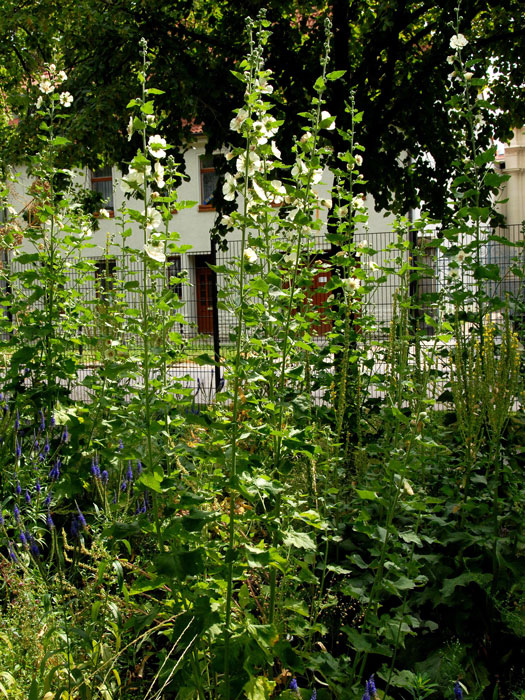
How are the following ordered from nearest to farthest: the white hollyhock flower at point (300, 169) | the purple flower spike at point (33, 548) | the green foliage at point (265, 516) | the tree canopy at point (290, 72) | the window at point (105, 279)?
the green foliage at point (265, 516) < the white hollyhock flower at point (300, 169) < the purple flower spike at point (33, 548) < the window at point (105, 279) < the tree canopy at point (290, 72)

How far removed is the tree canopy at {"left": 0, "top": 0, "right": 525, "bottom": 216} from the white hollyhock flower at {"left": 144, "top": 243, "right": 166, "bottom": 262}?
5.50 meters

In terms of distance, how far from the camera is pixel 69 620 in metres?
2.20

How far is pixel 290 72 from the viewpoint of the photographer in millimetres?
7281

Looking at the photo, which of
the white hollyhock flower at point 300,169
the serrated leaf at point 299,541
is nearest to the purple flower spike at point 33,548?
the serrated leaf at point 299,541

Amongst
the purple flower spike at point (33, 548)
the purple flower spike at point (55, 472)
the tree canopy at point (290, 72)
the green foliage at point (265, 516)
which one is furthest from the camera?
the tree canopy at point (290, 72)

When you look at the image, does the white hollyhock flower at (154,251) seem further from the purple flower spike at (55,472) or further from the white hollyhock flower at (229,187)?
the purple flower spike at (55,472)

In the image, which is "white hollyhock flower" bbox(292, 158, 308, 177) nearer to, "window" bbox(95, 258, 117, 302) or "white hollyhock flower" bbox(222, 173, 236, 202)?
"white hollyhock flower" bbox(222, 173, 236, 202)

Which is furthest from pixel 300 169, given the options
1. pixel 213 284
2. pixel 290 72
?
pixel 213 284

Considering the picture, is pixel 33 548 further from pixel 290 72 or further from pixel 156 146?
pixel 290 72

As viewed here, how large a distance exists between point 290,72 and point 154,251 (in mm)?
6283

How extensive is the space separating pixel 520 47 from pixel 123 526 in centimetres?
759

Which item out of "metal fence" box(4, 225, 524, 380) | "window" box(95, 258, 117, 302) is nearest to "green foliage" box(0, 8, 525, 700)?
"metal fence" box(4, 225, 524, 380)

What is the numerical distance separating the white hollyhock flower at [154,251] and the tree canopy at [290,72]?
550cm

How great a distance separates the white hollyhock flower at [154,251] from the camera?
1.79 meters
